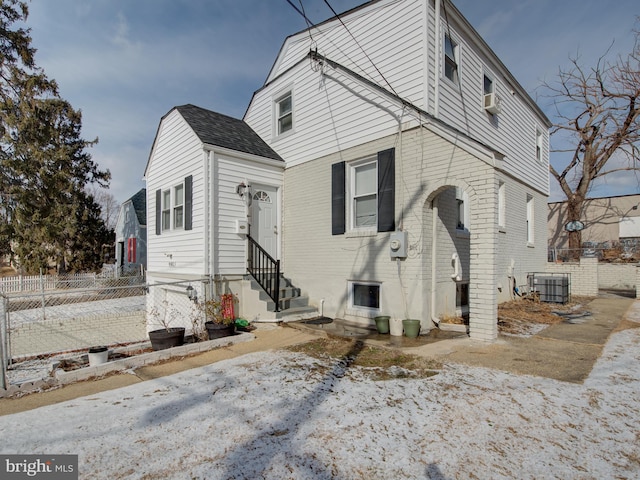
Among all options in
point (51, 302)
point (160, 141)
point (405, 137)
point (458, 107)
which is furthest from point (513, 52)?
point (51, 302)

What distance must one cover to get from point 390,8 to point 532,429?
26.1ft

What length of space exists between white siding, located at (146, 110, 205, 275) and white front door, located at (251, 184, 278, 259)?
1355 mm

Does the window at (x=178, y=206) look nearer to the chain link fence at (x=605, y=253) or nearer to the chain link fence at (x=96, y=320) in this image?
the chain link fence at (x=96, y=320)

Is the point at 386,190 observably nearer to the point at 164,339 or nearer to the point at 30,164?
the point at 164,339

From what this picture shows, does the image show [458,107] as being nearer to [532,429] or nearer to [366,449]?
[532,429]

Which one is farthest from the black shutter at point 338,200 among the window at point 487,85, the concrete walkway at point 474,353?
the window at point 487,85

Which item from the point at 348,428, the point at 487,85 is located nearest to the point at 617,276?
the point at 487,85

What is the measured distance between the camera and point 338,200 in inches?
308

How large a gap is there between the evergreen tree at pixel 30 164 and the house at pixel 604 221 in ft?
91.5

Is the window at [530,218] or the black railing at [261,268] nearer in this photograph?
the black railing at [261,268]

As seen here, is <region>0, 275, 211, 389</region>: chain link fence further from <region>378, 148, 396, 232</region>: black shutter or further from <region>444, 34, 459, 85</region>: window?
<region>444, 34, 459, 85</region>: window

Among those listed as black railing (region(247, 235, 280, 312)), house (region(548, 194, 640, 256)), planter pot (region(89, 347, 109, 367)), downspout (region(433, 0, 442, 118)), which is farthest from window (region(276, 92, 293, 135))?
house (region(548, 194, 640, 256))

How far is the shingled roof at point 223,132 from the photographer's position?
8.32 metres

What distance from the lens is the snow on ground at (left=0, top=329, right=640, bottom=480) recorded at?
2.40 meters
